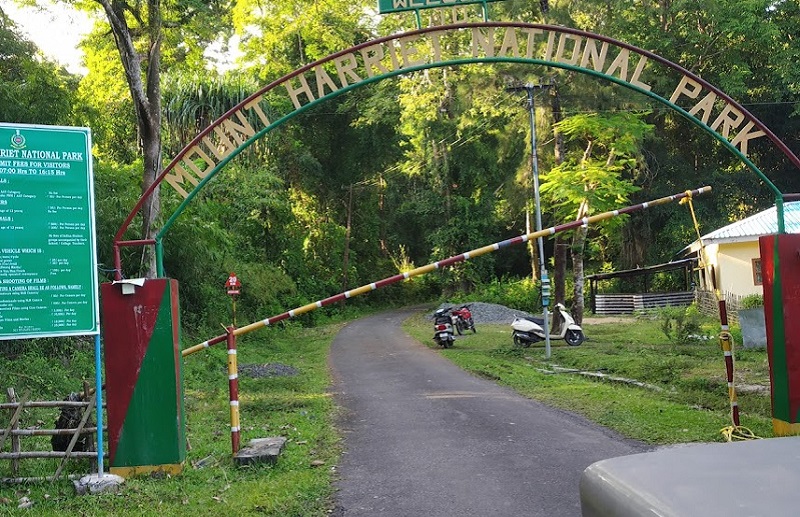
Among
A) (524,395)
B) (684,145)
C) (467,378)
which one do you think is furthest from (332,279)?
(524,395)

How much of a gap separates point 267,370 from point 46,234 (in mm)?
9867

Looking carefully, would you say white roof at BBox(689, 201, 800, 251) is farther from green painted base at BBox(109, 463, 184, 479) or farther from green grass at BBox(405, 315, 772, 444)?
green painted base at BBox(109, 463, 184, 479)

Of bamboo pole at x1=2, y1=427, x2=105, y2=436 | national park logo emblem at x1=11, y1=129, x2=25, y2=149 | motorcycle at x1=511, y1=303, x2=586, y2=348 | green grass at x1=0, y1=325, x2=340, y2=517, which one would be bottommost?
green grass at x1=0, y1=325, x2=340, y2=517

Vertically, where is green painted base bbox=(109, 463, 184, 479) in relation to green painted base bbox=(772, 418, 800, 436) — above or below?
above

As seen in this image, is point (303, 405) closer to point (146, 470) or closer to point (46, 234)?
point (146, 470)

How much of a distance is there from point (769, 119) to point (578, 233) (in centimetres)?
2195

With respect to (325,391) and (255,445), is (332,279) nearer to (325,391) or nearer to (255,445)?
(325,391)

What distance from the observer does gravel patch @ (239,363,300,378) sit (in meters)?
15.5

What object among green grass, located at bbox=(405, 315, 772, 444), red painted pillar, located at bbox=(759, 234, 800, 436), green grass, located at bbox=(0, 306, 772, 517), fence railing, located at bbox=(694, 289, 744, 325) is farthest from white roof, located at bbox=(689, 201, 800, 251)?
red painted pillar, located at bbox=(759, 234, 800, 436)

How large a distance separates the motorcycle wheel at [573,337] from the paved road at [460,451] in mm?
6670

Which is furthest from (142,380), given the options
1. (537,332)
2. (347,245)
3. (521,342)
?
(347,245)

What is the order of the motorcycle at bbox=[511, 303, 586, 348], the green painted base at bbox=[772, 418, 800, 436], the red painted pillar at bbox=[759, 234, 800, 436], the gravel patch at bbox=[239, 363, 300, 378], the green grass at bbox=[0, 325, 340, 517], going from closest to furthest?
the green grass at bbox=[0, 325, 340, 517], the green painted base at bbox=[772, 418, 800, 436], the red painted pillar at bbox=[759, 234, 800, 436], the gravel patch at bbox=[239, 363, 300, 378], the motorcycle at bbox=[511, 303, 586, 348]

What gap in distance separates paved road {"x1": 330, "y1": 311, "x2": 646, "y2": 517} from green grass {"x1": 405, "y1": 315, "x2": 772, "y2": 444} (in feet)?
1.70

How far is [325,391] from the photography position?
500 inches
